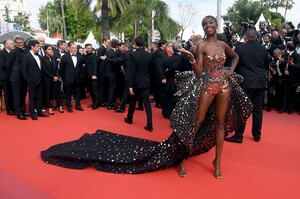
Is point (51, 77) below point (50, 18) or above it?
below

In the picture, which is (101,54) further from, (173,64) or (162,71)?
(173,64)

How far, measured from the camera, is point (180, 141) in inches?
147

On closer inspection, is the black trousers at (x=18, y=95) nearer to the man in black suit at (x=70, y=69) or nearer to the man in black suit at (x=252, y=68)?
the man in black suit at (x=70, y=69)

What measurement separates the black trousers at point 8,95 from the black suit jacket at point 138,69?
3.30 metres

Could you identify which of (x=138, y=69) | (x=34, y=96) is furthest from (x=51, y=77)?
(x=138, y=69)

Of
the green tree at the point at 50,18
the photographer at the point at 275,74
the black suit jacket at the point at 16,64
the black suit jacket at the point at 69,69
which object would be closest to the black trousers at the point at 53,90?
the black suit jacket at the point at 69,69

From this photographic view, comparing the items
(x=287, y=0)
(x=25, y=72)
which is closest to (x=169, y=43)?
(x=25, y=72)

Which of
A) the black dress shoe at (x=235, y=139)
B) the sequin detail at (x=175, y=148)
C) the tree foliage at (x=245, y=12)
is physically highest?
the tree foliage at (x=245, y=12)

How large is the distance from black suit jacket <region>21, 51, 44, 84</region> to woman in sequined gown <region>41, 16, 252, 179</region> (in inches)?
106

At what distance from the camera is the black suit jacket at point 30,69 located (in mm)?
6590

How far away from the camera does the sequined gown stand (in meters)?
3.63

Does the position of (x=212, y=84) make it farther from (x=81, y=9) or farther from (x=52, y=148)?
(x=81, y=9)

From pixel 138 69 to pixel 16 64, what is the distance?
119 inches

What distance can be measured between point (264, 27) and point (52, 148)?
326 inches
